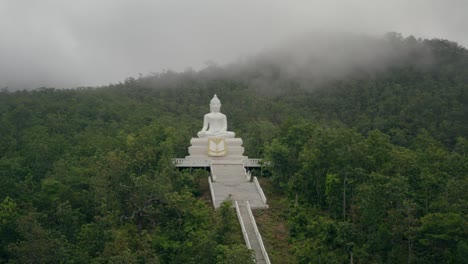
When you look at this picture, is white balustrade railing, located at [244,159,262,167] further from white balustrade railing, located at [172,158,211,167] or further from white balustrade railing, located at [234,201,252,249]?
white balustrade railing, located at [234,201,252,249]

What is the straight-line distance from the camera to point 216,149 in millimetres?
46688

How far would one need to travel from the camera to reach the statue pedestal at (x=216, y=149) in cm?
4644

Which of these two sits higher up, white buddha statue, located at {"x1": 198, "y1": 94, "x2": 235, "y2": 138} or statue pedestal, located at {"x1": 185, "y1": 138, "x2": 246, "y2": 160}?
white buddha statue, located at {"x1": 198, "y1": 94, "x2": 235, "y2": 138}

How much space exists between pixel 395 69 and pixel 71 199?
1864 inches

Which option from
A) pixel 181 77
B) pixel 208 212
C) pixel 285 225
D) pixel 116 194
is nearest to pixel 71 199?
pixel 116 194

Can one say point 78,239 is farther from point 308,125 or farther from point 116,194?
point 308,125

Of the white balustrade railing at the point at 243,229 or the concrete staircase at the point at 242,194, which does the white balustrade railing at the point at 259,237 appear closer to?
the concrete staircase at the point at 242,194

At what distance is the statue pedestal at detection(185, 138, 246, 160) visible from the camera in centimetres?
4644

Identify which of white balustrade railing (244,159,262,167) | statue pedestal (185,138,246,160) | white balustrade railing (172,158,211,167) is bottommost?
white balustrade railing (244,159,262,167)

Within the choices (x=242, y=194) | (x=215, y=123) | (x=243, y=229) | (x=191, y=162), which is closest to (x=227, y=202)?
(x=243, y=229)

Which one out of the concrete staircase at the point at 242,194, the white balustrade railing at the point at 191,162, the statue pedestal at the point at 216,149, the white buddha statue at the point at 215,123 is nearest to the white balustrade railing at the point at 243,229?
the concrete staircase at the point at 242,194

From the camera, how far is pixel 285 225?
35375mm

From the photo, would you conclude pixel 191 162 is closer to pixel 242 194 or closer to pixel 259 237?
pixel 242 194

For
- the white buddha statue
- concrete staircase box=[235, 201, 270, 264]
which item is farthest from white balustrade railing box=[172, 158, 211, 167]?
concrete staircase box=[235, 201, 270, 264]
